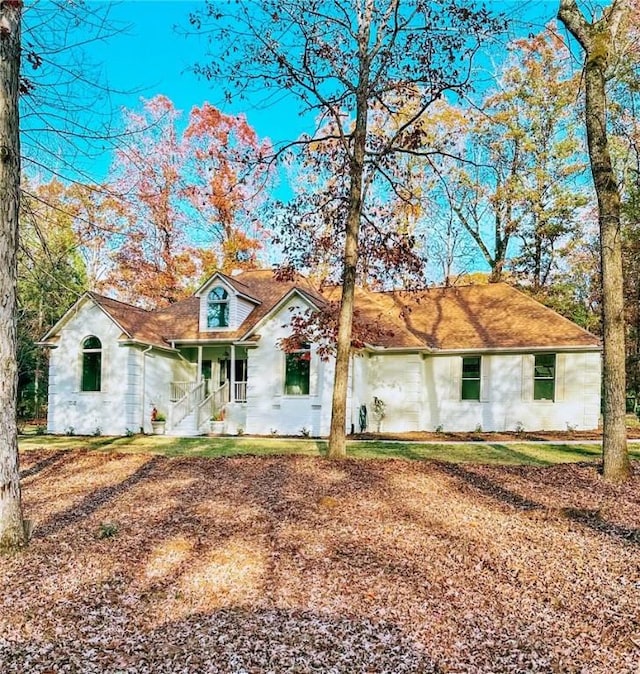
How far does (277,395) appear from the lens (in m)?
16.5

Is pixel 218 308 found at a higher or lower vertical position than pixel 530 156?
lower

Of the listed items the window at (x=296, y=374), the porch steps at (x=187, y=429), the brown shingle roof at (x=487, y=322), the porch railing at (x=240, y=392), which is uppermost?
the brown shingle roof at (x=487, y=322)

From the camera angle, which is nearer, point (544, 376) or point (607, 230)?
point (607, 230)

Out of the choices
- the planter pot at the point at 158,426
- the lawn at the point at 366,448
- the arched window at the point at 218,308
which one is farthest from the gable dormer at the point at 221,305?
the lawn at the point at 366,448

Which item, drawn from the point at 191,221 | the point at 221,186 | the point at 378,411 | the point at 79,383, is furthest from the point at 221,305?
the point at 221,186

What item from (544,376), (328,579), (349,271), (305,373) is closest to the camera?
(328,579)

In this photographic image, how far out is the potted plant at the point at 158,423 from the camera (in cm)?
1708

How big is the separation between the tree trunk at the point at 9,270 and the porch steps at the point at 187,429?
11.6 metres

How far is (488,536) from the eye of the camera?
564cm

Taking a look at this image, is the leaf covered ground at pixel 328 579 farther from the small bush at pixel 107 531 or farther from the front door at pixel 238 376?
the front door at pixel 238 376

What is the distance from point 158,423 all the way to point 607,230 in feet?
44.5

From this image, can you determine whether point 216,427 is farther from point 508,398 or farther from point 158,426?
point 508,398

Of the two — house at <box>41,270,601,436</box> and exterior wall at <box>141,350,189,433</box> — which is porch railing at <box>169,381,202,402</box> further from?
exterior wall at <box>141,350,189,433</box>

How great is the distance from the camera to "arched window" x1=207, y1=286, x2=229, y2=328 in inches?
720
